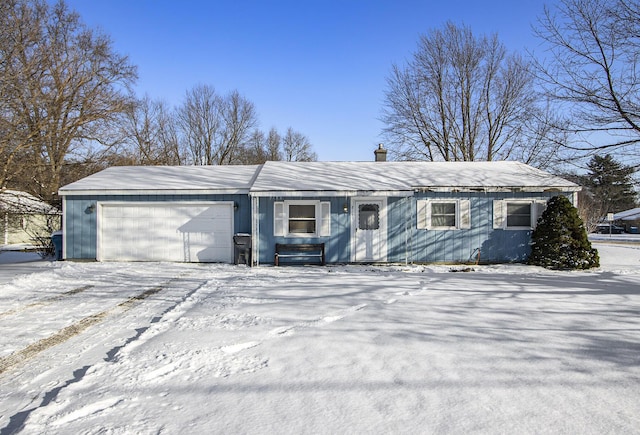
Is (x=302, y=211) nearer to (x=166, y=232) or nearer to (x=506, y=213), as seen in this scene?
(x=166, y=232)

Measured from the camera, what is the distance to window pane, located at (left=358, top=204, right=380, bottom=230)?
1241cm

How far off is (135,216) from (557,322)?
1187 centimetres

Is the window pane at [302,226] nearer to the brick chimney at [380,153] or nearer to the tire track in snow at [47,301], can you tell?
the tire track in snow at [47,301]

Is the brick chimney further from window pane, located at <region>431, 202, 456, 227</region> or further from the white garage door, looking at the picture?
the white garage door

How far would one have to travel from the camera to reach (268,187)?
11.8 meters

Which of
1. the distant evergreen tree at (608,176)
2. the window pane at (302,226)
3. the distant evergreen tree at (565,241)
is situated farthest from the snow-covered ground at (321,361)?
the window pane at (302,226)

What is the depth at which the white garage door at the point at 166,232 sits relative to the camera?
12.6 meters

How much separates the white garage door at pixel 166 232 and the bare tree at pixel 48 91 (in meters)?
Answer: 3.26

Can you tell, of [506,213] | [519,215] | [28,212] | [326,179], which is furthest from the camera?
[28,212]

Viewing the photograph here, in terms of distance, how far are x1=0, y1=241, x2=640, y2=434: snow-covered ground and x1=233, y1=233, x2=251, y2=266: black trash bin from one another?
4.43m

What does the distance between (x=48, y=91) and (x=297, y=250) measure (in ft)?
40.9

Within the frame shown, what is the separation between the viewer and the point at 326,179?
12938 millimetres

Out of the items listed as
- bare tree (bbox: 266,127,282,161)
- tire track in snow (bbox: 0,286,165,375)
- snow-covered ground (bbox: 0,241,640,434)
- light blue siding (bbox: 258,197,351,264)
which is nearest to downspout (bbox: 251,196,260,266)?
light blue siding (bbox: 258,197,351,264)

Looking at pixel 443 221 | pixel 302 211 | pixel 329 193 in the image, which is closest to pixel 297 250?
pixel 302 211
